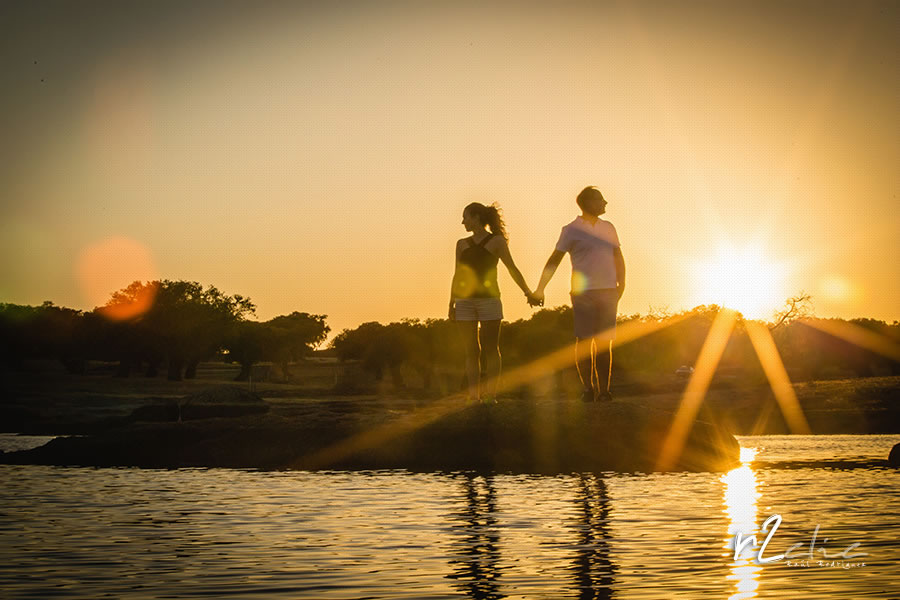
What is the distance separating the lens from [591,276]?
14.2m

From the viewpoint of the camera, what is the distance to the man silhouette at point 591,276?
1420 centimetres

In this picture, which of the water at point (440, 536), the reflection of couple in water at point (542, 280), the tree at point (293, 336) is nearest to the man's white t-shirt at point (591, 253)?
the reflection of couple in water at point (542, 280)

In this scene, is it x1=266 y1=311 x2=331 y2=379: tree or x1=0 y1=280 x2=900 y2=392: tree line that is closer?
x1=0 y1=280 x2=900 y2=392: tree line

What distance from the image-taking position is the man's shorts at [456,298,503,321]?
14.1m

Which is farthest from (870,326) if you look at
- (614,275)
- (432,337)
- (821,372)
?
(614,275)

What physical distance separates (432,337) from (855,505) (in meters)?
94.5

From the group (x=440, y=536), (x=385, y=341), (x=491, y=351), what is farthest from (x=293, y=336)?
(x=440, y=536)

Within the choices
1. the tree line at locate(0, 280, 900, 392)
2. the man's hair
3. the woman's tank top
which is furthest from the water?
the tree line at locate(0, 280, 900, 392)

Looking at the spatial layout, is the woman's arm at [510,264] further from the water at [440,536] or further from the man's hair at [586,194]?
the water at [440,536]

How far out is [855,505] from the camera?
8.82 metres

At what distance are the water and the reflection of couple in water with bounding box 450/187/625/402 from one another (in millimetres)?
2892

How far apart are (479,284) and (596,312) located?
169 centimetres
